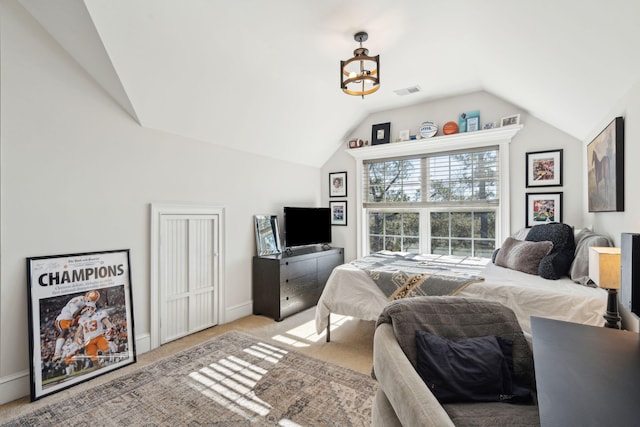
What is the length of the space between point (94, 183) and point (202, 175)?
1.03 meters

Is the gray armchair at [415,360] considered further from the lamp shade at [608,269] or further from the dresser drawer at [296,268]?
the dresser drawer at [296,268]

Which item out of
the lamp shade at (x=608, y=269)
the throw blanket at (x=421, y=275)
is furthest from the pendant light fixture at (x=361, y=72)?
the lamp shade at (x=608, y=269)

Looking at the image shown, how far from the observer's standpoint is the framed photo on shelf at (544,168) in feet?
11.1

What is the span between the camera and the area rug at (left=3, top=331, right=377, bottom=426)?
73.3 inches

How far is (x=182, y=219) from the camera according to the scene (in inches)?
123

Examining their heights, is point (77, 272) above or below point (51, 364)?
above

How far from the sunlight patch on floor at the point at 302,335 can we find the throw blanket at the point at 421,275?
33.0 inches

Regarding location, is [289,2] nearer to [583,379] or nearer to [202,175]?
[202,175]

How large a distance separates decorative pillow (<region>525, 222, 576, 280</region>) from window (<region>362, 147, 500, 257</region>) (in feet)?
3.51

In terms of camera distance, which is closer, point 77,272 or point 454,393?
point 454,393

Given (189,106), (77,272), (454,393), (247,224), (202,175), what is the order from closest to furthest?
1. (454,393)
2. (77,272)
3. (189,106)
4. (202,175)
5. (247,224)

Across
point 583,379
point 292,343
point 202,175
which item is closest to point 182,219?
point 202,175

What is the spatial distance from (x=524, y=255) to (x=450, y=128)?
77.3 inches

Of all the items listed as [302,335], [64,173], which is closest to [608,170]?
[302,335]
